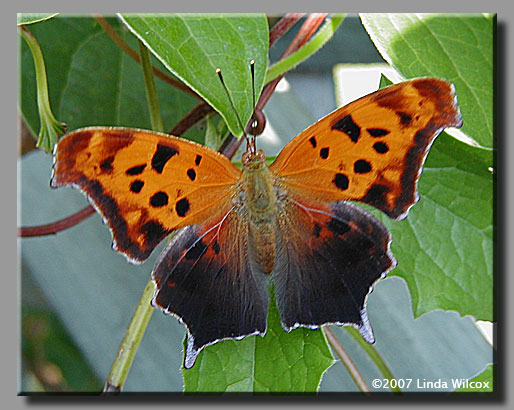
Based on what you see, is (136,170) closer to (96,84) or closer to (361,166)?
(361,166)

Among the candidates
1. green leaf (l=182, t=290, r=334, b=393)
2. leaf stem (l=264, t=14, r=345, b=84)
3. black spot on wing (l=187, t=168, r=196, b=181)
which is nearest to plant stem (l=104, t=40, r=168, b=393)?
green leaf (l=182, t=290, r=334, b=393)

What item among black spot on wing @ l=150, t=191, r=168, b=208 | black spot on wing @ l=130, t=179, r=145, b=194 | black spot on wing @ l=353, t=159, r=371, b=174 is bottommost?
black spot on wing @ l=150, t=191, r=168, b=208

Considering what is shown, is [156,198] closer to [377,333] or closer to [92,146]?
[92,146]

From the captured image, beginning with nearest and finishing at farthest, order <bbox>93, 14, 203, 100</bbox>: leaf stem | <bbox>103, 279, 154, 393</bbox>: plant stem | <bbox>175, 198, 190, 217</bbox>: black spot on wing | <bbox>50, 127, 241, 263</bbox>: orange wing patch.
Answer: <bbox>50, 127, 241, 263</bbox>: orange wing patch
<bbox>175, 198, 190, 217</bbox>: black spot on wing
<bbox>103, 279, 154, 393</bbox>: plant stem
<bbox>93, 14, 203, 100</bbox>: leaf stem

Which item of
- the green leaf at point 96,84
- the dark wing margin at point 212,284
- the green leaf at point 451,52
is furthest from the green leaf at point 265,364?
the green leaf at point 96,84

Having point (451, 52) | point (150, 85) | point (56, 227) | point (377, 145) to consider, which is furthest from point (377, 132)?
point (56, 227)

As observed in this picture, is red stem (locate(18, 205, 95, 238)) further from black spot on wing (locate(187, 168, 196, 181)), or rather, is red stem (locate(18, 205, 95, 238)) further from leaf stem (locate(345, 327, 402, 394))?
leaf stem (locate(345, 327, 402, 394))

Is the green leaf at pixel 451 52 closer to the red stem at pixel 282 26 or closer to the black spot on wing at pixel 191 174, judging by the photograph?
the red stem at pixel 282 26
